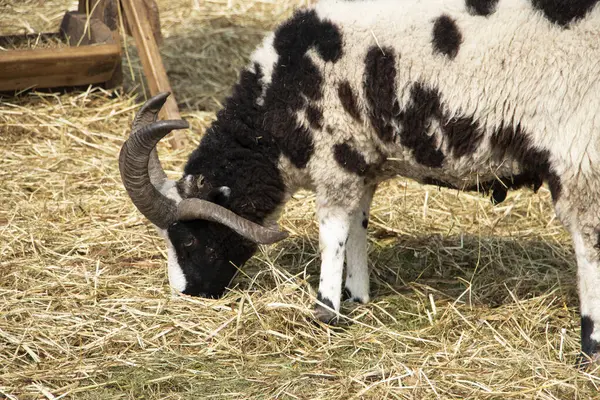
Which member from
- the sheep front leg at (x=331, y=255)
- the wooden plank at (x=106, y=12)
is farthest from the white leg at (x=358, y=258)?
the wooden plank at (x=106, y=12)

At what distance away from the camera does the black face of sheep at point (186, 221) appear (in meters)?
4.95

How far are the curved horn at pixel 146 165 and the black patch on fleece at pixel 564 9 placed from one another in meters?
2.03

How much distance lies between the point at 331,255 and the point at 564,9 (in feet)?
6.41

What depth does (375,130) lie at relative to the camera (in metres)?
4.79

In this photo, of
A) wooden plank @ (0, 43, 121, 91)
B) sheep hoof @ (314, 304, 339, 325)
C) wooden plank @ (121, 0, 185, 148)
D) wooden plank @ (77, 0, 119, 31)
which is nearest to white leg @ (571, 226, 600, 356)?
sheep hoof @ (314, 304, 339, 325)

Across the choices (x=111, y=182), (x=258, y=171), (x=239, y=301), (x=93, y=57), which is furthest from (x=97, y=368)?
(x=93, y=57)

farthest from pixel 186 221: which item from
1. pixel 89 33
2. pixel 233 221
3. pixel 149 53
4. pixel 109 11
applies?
pixel 109 11

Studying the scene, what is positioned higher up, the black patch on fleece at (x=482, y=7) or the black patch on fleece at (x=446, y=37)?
the black patch on fleece at (x=482, y=7)

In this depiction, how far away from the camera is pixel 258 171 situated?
203 inches

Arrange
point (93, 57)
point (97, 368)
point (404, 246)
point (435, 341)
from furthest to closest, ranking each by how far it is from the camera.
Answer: point (93, 57) < point (404, 246) < point (435, 341) < point (97, 368)

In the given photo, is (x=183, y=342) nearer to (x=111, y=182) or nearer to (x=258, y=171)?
(x=258, y=171)

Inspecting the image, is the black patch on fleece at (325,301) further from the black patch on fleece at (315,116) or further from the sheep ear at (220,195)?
the black patch on fleece at (315,116)

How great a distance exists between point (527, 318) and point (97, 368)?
2564mm

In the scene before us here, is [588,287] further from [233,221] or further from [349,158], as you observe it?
[233,221]
